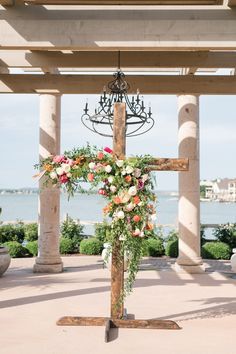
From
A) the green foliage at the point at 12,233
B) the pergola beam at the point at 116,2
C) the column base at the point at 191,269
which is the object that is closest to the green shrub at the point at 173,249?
the column base at the point at 191,269

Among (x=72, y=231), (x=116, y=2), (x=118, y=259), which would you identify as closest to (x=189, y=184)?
(x=72, y=231)

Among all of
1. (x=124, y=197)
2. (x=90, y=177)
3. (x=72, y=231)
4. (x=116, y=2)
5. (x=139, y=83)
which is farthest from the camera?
(x=72, y=231)

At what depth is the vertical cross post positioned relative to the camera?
963 centimetres

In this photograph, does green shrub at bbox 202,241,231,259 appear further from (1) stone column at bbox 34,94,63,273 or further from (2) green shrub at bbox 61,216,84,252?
(1) stone column at bbox 34,94,63,273

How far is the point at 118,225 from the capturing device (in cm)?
934

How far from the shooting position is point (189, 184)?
18.3 metres

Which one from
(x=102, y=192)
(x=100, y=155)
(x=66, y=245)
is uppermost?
(x=100, y=155)

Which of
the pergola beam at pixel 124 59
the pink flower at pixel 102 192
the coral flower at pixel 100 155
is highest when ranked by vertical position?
the pergola beam at pixel 124 59

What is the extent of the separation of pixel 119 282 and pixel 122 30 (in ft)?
16.2

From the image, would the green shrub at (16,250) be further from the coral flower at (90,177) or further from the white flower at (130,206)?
the white flower at (130,206)

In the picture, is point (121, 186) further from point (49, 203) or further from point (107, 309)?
point (49, 203)

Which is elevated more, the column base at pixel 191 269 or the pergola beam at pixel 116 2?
the pergola beam at pixel 116 2

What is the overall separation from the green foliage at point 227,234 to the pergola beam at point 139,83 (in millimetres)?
10137

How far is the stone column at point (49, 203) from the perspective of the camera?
1766cm
